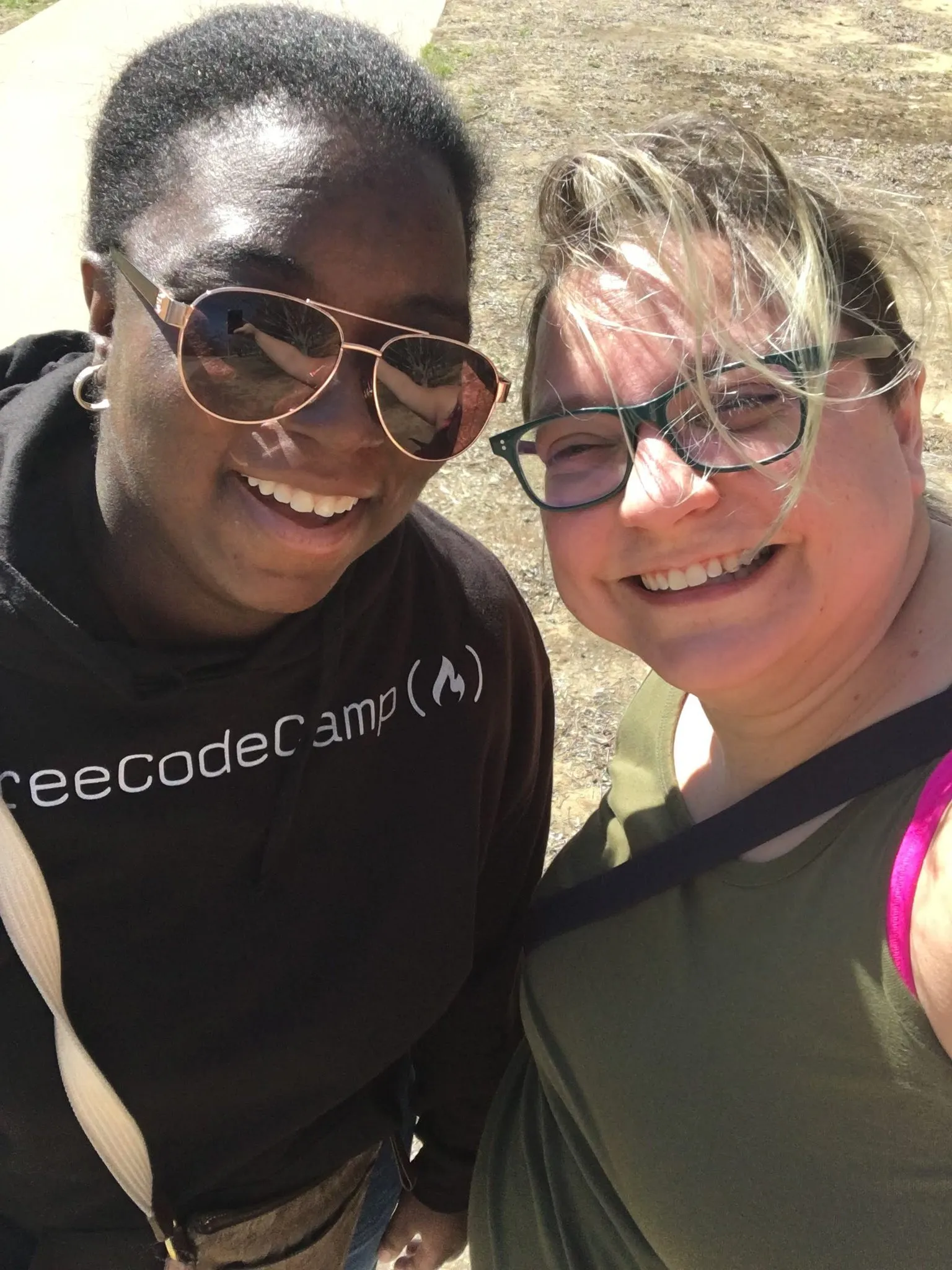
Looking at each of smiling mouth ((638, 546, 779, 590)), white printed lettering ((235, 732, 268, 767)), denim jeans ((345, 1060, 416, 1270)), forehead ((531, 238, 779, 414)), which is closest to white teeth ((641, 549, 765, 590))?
smiling mouth ((638, 546, 779, 590))

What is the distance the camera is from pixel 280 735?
1465mm

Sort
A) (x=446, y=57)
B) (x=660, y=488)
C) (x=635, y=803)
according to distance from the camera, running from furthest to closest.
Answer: (x=446, y=57)
(x=635, y=803)
(x=660, y=488)

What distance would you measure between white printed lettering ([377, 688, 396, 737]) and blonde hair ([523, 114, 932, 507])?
558mm

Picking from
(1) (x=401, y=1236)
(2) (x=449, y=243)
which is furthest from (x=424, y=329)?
(1) (x=401, y=1236)

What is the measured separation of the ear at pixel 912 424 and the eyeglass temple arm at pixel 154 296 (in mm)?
890

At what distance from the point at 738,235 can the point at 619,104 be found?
8089mm

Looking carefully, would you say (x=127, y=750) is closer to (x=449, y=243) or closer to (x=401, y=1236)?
(x=449, y=243)

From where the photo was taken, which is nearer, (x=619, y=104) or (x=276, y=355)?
(x=276, y=355)

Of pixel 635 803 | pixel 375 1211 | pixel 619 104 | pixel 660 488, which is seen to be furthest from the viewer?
pixel 619 104

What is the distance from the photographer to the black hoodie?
4.33 ft

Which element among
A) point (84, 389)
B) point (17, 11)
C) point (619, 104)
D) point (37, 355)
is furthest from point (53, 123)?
Result: point (84, 389)

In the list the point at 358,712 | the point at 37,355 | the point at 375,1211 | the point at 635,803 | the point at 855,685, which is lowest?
the point at 375,1211

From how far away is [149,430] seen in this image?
1.26 m

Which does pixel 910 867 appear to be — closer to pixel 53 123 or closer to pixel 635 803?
pixel 635 803
